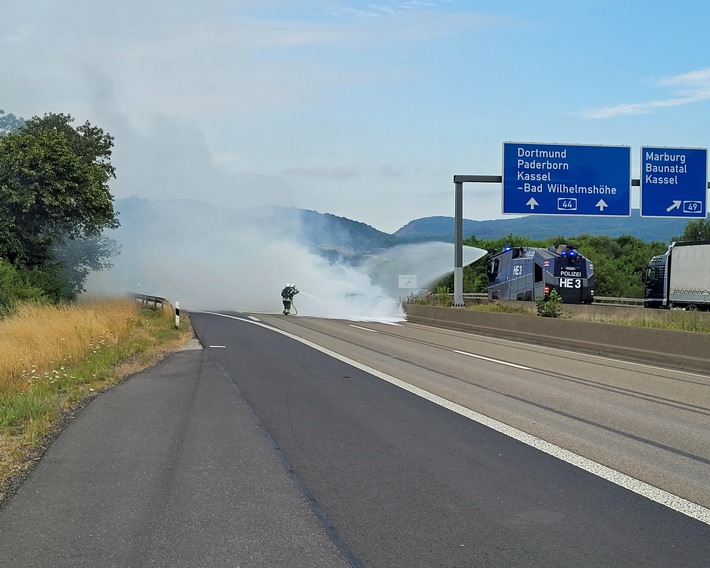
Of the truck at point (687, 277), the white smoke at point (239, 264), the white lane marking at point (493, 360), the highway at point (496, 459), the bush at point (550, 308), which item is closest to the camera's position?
the highway at point (496, 459)

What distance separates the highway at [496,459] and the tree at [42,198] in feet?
60.6

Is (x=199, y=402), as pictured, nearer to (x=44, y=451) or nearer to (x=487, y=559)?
(x=44, y=451)

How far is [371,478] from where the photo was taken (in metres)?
7.07

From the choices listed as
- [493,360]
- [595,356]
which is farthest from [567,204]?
[493,360]

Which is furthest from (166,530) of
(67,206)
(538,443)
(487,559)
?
(67,206)

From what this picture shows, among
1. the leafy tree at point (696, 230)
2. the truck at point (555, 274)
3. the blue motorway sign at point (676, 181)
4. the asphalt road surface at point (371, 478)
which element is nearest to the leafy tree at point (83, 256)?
the truck at point (555, 274)

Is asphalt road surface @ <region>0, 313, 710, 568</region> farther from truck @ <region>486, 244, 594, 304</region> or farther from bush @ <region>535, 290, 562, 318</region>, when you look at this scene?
truck @ <region>486, 244, 594, 304</region>

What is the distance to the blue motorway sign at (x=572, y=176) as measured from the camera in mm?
30125

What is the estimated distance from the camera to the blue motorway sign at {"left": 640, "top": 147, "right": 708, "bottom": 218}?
2980cm

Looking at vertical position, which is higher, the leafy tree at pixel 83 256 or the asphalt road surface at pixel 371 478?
the leafy tree at pixel 83 256

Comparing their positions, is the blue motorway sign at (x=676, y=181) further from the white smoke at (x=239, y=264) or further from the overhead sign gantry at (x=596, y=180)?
the white smoke at (x=239, y=264)

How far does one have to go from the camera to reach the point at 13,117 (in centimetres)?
6300

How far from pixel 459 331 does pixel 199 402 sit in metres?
21.8

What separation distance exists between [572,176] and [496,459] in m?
24.1
